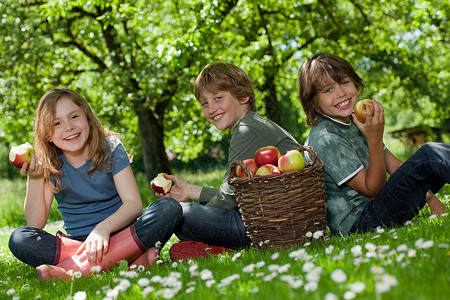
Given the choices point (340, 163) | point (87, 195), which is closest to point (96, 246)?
point (87, 195)

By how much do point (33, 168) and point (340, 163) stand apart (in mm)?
2260

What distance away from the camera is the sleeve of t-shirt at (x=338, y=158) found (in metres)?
3.25

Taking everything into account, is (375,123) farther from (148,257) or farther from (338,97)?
(148,257)

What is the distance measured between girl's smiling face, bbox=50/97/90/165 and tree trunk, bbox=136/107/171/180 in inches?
302

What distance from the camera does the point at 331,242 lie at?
10.1 ft

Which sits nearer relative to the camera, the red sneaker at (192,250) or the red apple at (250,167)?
the red apple at (250,167)

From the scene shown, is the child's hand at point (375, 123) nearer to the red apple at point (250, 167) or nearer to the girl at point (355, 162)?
the girl at point (355, 162)

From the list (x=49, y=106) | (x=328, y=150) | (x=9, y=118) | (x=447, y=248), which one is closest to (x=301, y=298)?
(x=447, y=248)

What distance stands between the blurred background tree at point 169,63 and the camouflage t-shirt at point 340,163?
616cm

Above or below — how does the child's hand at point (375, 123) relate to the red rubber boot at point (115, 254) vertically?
above

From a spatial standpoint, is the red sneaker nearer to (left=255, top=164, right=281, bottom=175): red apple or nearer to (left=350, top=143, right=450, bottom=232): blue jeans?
(left=255, top=164, right=281, bottom=175): red apple

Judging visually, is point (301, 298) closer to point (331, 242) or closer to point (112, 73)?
point (331, 242)

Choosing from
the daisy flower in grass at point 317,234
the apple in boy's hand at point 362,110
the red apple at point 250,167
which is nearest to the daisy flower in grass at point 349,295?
the daisy flower in grass at point 317,234

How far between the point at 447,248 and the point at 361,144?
1.47 metres
